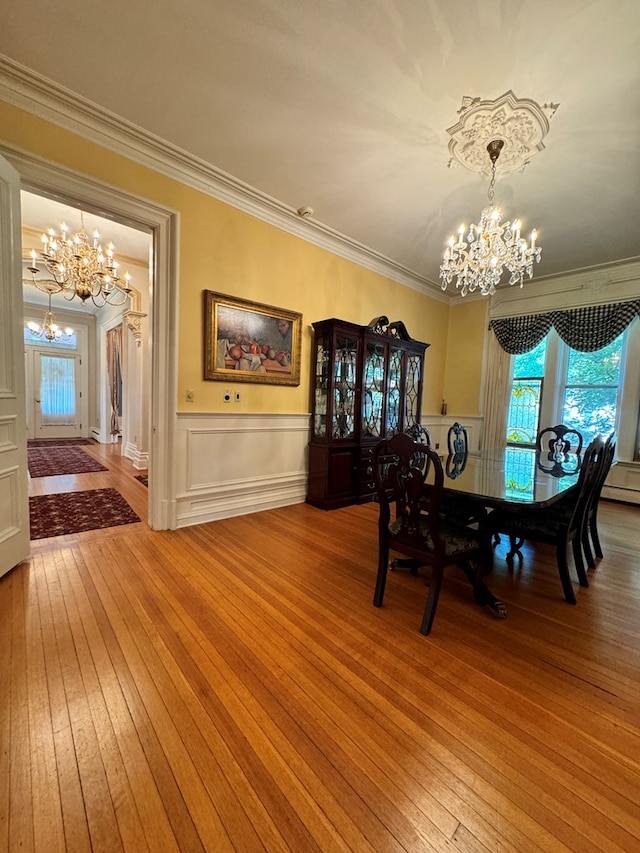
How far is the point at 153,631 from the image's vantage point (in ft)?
5.94

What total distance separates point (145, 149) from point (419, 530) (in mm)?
3520

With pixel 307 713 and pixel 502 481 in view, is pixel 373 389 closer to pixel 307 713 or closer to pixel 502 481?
pixel 502 481

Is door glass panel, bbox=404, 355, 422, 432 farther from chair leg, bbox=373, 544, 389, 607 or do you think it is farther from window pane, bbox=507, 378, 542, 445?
chair leg, bbox=373, 544, 389, 607

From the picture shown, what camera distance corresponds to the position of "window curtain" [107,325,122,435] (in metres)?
7.49

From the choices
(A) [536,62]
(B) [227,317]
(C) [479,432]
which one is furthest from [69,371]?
(A) [536,62]

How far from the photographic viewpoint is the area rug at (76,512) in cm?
312

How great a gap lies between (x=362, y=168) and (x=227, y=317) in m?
1.76

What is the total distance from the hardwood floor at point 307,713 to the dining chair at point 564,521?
0.26 meters

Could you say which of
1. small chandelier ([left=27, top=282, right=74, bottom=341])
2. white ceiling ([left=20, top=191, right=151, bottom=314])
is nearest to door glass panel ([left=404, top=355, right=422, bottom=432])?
white ceiling ([left=20, top=191, right=151, bottom=314])

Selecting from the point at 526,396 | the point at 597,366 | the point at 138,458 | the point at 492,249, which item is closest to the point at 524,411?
the point at 526,396

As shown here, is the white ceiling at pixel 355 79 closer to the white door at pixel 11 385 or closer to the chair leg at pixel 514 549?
the white door at pixel 11 385

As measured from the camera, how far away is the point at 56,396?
8930 millimetres

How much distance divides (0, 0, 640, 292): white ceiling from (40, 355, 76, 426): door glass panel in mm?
8309

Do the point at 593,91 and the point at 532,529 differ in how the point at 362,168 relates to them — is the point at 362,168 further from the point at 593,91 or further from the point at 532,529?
the point at 532,529
